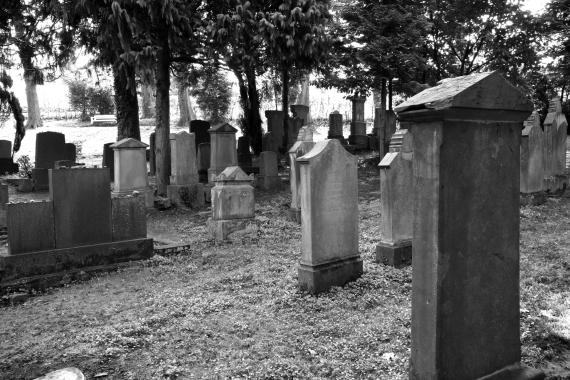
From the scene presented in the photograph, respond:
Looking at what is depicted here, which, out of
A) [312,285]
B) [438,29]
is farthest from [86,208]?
[438,29]

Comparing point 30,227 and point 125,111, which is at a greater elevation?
point 125,111

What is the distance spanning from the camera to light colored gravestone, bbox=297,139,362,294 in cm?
595

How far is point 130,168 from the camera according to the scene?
13.1m

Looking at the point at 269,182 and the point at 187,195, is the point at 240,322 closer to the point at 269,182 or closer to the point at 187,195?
the point at 187,195

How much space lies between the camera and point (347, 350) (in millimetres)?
4148

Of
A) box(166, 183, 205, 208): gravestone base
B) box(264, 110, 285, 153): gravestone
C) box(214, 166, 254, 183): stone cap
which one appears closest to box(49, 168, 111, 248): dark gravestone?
box(214, 166, 254, 183): stone cap

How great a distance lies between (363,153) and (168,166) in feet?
33.1

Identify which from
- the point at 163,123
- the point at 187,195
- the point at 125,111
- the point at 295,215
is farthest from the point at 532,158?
the point at 125,111

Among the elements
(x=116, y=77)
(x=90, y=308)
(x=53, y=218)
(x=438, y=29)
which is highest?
(x=438, y=29)

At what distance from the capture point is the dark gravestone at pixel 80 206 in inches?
282

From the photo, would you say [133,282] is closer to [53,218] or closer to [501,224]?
[53,218]

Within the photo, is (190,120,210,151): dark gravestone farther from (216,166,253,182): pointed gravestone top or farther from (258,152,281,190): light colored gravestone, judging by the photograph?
(216,166,253,182): pointed gravestone top

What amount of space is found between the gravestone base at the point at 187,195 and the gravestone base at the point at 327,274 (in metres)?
8.09

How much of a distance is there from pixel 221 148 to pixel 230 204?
16.2 ft
